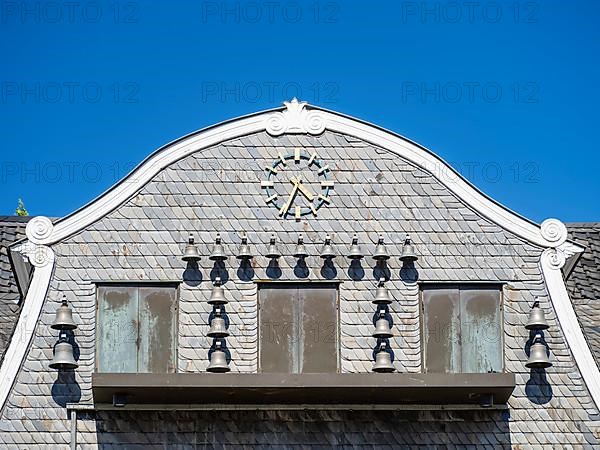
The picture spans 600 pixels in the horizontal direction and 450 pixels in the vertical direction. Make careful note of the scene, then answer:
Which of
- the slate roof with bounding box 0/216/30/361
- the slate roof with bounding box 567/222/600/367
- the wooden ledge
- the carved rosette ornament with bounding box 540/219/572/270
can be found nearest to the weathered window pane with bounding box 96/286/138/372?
the wooden ledge

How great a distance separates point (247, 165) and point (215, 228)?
135cm

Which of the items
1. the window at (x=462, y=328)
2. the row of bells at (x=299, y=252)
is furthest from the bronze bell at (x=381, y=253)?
the window at (x=462, y=328)

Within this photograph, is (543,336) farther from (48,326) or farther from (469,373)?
(48,326)

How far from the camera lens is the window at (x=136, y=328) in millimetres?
26031

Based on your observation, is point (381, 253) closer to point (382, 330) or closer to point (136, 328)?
point (382, 330)

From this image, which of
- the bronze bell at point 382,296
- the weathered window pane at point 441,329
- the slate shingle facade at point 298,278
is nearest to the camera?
the slate shingle facade at point 298,278

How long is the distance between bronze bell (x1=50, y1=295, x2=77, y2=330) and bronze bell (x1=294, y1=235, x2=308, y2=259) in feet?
13.8

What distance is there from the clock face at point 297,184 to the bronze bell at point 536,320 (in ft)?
13.9

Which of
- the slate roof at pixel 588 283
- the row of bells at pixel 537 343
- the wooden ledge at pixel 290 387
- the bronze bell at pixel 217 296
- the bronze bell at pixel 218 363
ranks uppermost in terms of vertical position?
the slate roof at pixel 588 283

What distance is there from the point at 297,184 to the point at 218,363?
3.75 metres

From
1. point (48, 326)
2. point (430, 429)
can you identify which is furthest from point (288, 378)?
point (48, 326)

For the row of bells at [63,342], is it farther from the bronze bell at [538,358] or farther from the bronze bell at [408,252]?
the bronze bell at [538,358]

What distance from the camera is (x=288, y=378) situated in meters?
24.7

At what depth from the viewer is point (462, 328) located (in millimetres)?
26469
